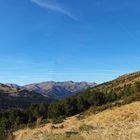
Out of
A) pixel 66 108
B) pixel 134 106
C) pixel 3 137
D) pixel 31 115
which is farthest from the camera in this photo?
pixel 31 115

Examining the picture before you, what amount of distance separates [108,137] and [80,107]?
196ft

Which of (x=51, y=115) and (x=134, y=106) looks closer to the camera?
(x=134, y=106)

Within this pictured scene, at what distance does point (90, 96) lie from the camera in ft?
278

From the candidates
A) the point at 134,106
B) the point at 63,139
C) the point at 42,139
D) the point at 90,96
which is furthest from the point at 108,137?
the point at 90,96

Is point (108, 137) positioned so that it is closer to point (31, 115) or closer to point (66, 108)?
point (66, 108)

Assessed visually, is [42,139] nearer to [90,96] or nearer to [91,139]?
[91,139]

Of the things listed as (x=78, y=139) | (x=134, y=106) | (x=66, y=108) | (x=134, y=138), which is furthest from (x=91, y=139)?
(x=66, y=108)

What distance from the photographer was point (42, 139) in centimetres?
1941

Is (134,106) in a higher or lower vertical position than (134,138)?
higher

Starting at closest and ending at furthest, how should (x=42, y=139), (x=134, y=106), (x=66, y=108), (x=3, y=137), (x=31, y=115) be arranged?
(x=3, y=137)
(x=42, y=139)
(x=134, y=106)
(x=66, y=108)
(x=31, y=115)

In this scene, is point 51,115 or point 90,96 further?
point 90,96

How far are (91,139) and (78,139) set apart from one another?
2.56 feet

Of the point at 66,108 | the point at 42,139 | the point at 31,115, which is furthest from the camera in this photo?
the point at 31,115

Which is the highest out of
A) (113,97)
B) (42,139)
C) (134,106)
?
(113,97)
